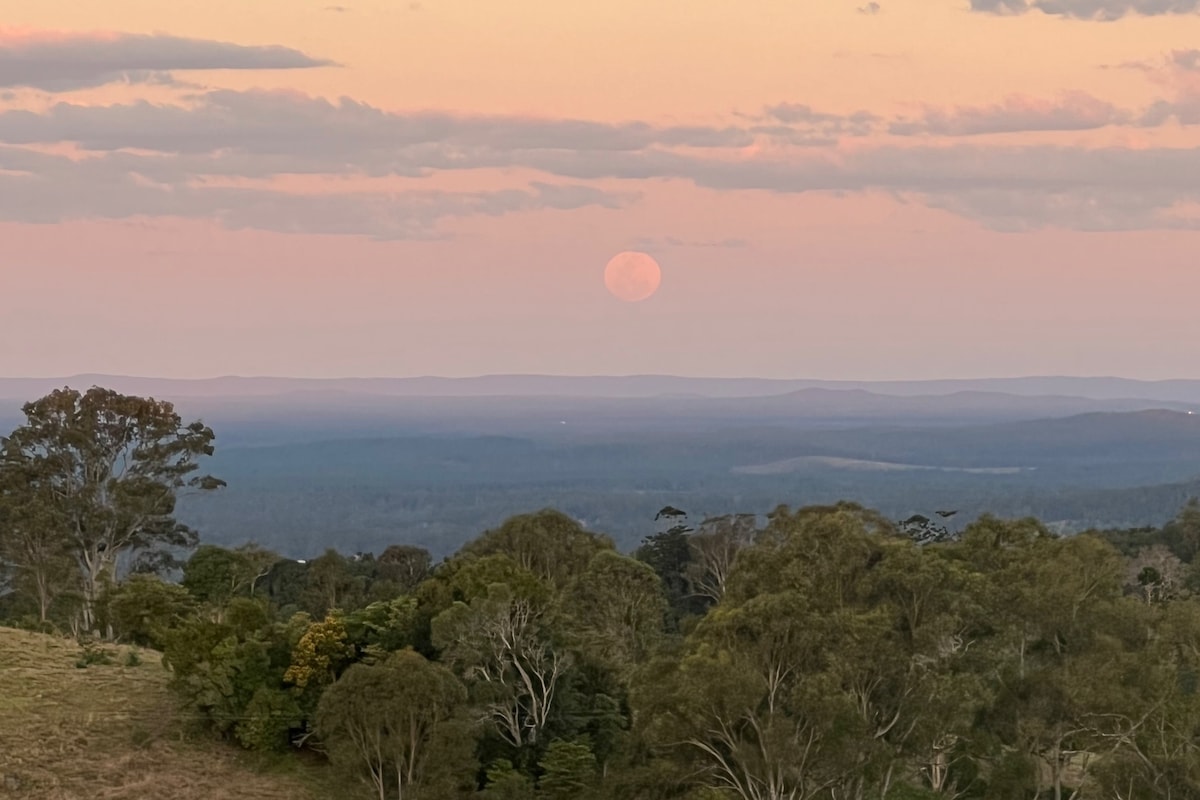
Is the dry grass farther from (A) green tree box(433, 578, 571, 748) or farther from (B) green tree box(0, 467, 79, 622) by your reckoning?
(B) green tree box(0, 467, 79, 622)

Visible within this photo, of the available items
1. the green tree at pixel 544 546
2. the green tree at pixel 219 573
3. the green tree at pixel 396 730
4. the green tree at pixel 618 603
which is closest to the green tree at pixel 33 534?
the green tree at pixel 219 573

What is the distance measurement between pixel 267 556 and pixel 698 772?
3088cm

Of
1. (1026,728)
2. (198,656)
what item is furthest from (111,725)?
A: (1026,728)

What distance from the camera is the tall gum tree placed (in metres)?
60.9

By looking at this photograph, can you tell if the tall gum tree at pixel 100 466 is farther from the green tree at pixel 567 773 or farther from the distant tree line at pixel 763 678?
the green tree at pixel 567 773

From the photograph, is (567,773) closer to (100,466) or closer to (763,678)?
(763,678)

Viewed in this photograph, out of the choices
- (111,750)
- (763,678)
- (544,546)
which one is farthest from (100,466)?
(763,678)

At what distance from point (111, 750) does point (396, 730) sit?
26.2 feet

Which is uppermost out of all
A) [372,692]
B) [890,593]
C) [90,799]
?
[890,593]

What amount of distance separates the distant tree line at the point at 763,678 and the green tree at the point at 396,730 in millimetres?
53

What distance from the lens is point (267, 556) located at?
61.6m

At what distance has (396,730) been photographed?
122 ft

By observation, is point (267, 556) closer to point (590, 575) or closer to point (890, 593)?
point (590, 575)

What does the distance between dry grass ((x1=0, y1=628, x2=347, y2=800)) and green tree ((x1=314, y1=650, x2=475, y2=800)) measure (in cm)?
162
